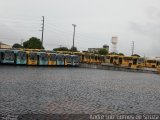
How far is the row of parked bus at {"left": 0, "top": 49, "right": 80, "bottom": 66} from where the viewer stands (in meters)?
52.8

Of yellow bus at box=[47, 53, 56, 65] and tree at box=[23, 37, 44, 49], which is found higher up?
tree at box=[23, 37, 44, 49]

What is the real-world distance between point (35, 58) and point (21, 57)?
3584 millimetres

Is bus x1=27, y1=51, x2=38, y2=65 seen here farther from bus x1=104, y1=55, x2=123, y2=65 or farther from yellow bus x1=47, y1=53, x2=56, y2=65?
bus x1=104, y1=55, x2=123, y2=65

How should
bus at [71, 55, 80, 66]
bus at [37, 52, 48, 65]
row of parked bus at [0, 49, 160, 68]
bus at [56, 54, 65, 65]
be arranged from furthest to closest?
1. bus at [71, 55, 80, 66]
2. bus at [56, 54, 65, 65]
3. bus at [37, 52, 48, 65]
4. row of parked bus at [0, 49, 160, 68]

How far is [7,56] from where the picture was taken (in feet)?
173

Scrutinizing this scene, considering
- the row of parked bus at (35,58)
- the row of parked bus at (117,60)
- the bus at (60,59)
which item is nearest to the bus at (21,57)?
the row of parked bus at (35,58)

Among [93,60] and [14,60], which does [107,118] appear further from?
[93,60]

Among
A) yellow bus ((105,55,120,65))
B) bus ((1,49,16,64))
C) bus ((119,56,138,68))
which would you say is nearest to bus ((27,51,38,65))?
bus ((1,49,16,64))

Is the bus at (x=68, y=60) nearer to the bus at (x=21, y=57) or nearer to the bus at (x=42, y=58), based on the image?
the bus at (x=42, y=58)

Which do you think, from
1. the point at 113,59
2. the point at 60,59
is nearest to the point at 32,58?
the point at 60,59

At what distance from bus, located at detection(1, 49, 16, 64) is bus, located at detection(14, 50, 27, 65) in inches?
31.6

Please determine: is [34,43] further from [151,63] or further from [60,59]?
[60,59]

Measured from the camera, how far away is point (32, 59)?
57.6m

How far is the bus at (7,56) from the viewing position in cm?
5204
